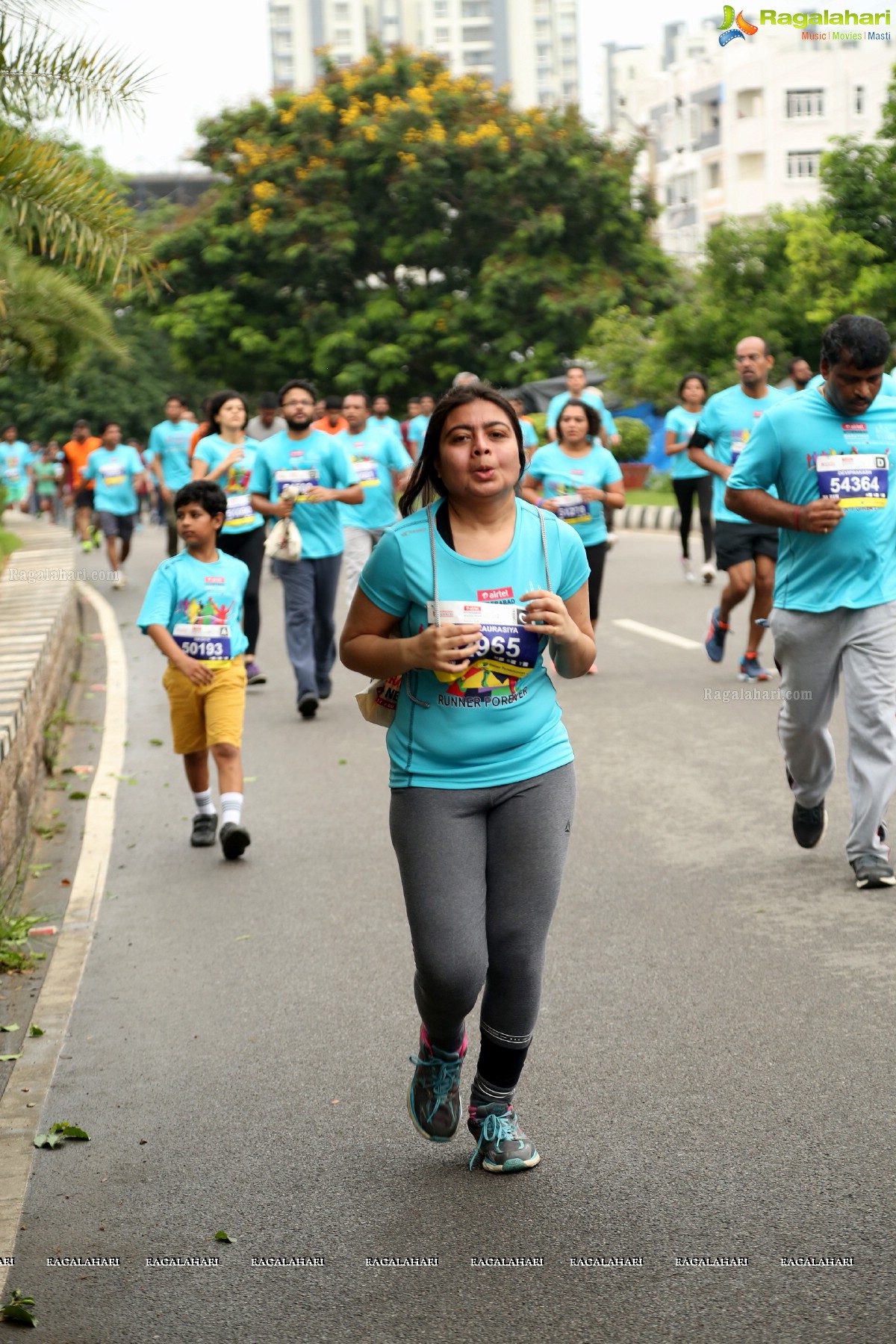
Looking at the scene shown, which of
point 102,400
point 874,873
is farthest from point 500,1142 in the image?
point 102,400

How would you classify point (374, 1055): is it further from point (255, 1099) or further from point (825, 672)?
point (825, 672)

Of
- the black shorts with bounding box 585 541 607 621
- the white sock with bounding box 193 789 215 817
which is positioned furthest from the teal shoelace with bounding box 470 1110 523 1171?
the black shorts with bounding box 585 541 607 621

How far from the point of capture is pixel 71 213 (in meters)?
8.71

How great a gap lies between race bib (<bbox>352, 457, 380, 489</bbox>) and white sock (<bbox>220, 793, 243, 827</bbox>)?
22.0 feet

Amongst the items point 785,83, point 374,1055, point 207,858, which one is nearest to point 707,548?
point 207,858

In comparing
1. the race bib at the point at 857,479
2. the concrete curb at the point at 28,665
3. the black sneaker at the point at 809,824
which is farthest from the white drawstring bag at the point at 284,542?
the race bib at the point at 857,479

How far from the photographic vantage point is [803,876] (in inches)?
257

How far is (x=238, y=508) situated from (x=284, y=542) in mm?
1344

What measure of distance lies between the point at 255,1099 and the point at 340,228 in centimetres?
3550

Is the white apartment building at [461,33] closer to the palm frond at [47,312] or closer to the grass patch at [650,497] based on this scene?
the grass patch at [650,497]

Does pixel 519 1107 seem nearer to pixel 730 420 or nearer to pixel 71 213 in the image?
pixel 71 213

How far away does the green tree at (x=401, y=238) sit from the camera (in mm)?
38531

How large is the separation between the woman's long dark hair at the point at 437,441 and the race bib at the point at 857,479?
8.36 ft

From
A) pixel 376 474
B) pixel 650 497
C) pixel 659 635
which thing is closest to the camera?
pixel 659 635
